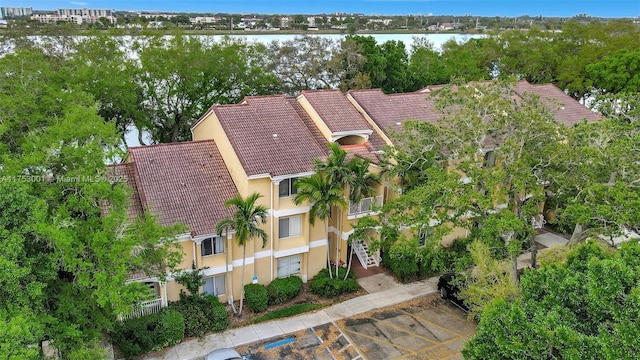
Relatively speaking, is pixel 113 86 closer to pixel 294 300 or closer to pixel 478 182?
pixel 294 300

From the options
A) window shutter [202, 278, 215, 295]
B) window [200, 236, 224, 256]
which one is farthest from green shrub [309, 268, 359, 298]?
window [200, 236, 224, 256]

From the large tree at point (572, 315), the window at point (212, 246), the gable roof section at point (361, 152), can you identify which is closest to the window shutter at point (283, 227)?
the window at point (212, 246)

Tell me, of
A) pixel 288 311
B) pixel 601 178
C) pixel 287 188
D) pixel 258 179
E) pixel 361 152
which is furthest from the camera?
pixel 361 152

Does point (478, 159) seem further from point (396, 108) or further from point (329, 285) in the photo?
point (329, 285)

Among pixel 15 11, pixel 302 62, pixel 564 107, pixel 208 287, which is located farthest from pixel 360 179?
pixel 15 11

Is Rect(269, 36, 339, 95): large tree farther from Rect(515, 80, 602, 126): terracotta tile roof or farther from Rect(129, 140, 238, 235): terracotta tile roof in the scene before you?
Rect(129, 140, 238, 235): terracotta tile roof

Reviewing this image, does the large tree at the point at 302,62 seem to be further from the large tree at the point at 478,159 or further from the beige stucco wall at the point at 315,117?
the large tree at the point at 478,159
